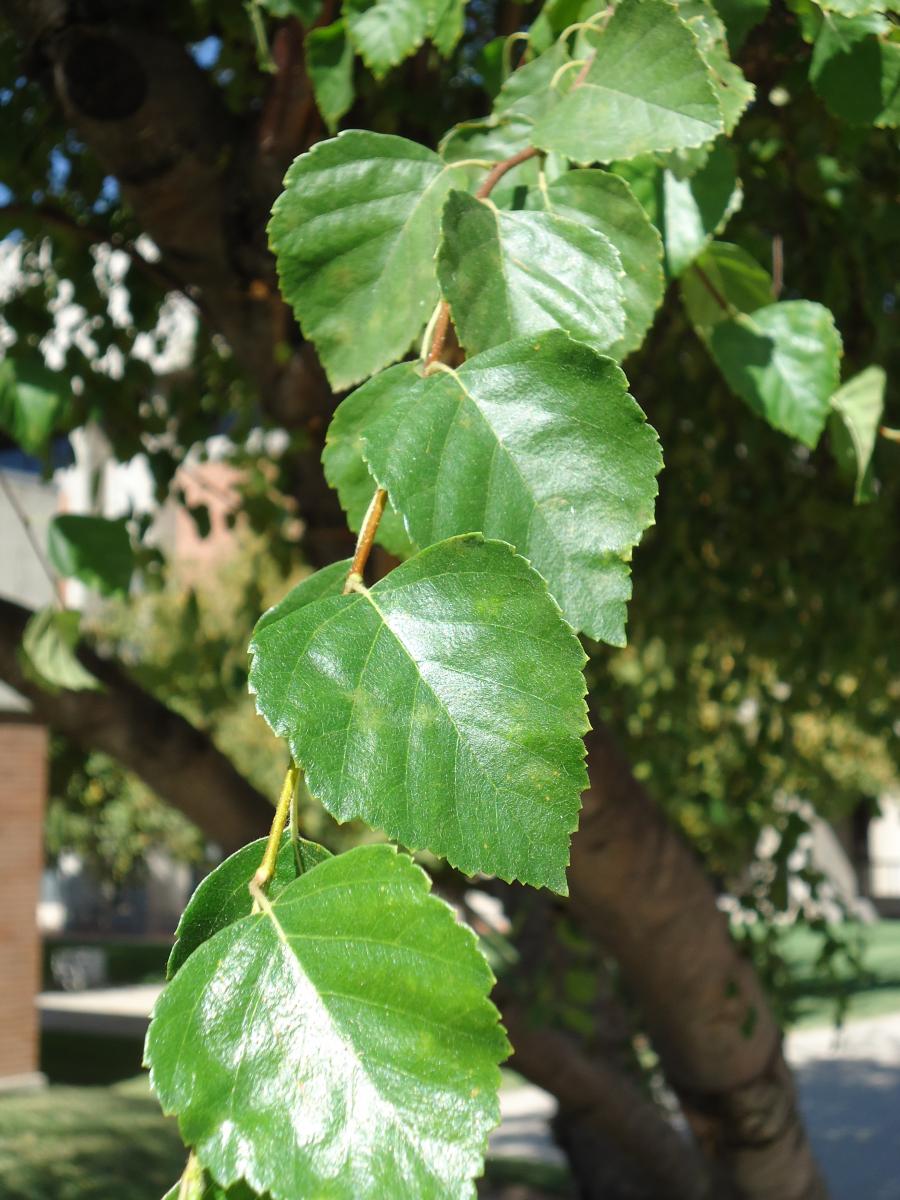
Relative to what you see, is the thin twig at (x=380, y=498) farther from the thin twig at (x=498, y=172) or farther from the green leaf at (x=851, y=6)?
the green leaf at (x=851, y=6)

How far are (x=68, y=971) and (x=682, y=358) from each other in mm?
18089

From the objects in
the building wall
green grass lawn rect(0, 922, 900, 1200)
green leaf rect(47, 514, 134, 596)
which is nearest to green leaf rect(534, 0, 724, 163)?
green leaf rect(47, 514, 134, 596)

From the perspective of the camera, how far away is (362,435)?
67 centimetres

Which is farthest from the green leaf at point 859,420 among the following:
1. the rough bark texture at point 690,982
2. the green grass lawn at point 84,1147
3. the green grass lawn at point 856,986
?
the green grass lawn at point 856,986

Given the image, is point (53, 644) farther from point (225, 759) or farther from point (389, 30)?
point (389, 30)

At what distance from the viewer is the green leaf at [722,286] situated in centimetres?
118

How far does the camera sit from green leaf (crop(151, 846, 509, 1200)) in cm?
51

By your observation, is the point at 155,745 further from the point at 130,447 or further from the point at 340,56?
the point at 340,56

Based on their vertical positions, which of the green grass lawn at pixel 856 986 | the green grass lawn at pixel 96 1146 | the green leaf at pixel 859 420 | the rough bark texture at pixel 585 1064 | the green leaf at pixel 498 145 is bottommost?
the green grass lawn at pixel 856 986

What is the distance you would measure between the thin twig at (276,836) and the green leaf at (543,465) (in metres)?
0.14

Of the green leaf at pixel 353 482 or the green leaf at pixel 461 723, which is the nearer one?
the green leaf at pixel 461 723

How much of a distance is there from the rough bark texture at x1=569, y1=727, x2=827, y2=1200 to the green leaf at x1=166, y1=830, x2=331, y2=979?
1571 mm

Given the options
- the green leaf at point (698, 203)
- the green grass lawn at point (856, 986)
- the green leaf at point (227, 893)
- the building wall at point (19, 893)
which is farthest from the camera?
the green grass lawn at point (856, 986)

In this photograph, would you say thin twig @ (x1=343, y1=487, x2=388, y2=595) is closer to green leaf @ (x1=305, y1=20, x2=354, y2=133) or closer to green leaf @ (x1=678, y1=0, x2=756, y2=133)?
green leaf @ (x1=678, y1=0, x2=756, y2=133)
